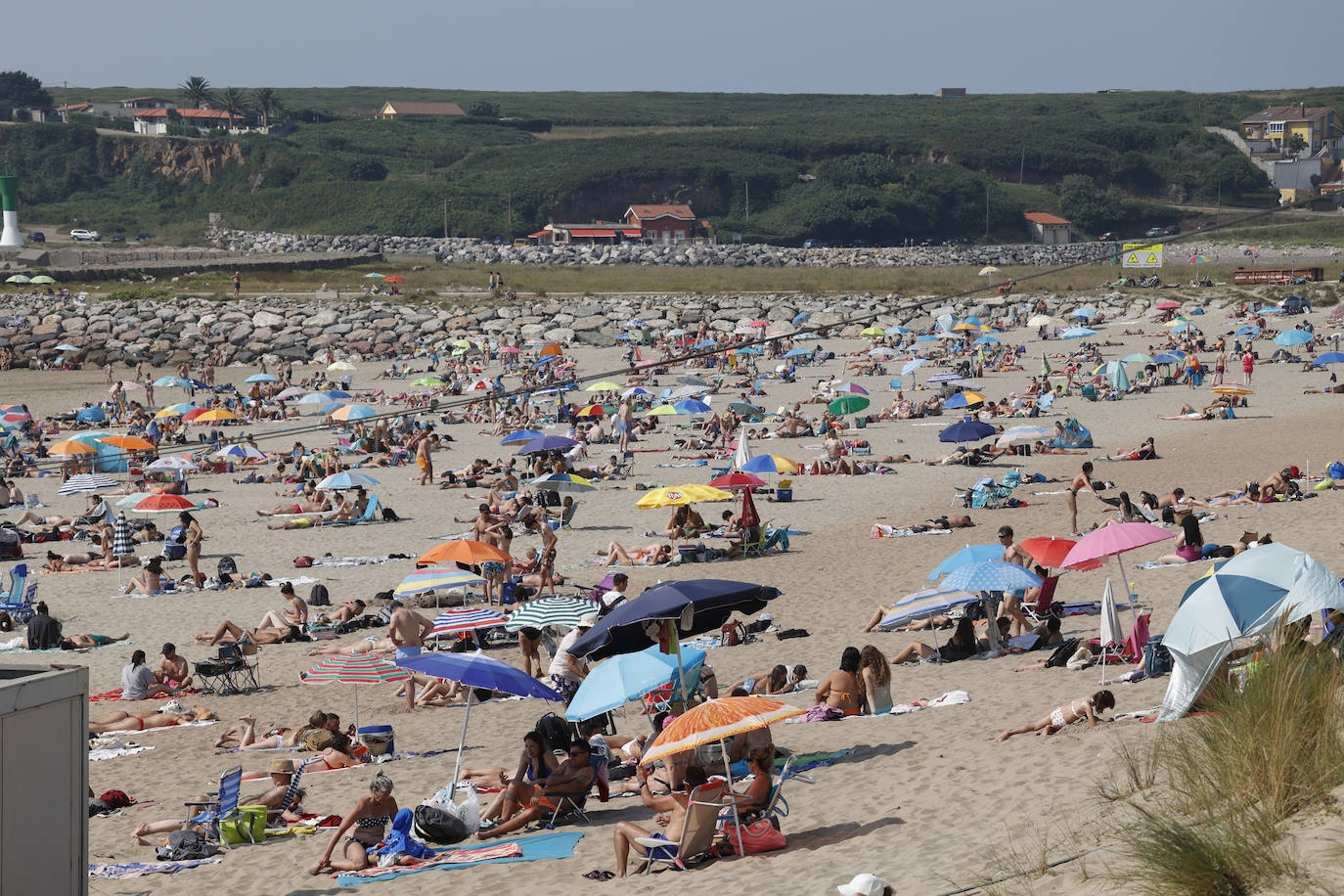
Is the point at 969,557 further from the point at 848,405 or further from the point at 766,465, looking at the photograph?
the point at 848,405

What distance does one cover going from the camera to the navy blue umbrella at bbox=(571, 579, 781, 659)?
948cm

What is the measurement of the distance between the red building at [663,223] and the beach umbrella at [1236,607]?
8612 centimetres

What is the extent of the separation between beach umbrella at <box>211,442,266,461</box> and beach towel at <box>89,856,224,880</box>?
1769cm

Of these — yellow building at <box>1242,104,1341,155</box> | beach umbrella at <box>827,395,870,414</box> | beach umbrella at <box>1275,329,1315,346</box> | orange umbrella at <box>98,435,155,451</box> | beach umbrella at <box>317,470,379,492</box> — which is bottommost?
beach umbrella at <box>317,470,379,492</box>

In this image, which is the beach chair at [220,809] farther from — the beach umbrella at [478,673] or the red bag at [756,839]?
the red bag at [756,839]

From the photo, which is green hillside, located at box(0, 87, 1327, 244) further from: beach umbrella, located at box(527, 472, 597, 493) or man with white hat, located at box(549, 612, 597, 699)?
man with white hat, located at box(549, 612, 597, 699)

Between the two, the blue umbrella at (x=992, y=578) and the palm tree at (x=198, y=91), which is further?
the palm tree at (x=198, y=91)

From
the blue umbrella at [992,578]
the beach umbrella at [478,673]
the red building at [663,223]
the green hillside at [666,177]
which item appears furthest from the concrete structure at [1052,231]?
the beach umbrella at [478,673]

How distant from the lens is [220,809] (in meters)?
8.77

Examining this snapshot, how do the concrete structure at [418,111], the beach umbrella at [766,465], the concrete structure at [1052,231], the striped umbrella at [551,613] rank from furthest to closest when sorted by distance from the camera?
the concrete structure at [418,111] < the concrete structure at [1052,231] < the beach umbrella at [766,465] < the striped umbrella at [551,613]

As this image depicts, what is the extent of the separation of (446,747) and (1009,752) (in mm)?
4471

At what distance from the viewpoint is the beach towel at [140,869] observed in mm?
8117

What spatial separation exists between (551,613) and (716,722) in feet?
16.7

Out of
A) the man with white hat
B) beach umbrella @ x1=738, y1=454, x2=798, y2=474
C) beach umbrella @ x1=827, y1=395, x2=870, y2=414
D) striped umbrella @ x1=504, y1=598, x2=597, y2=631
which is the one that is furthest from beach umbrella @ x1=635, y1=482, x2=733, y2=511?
beach umbrella @ x1=827, y1=395, x2=870, y2=414
